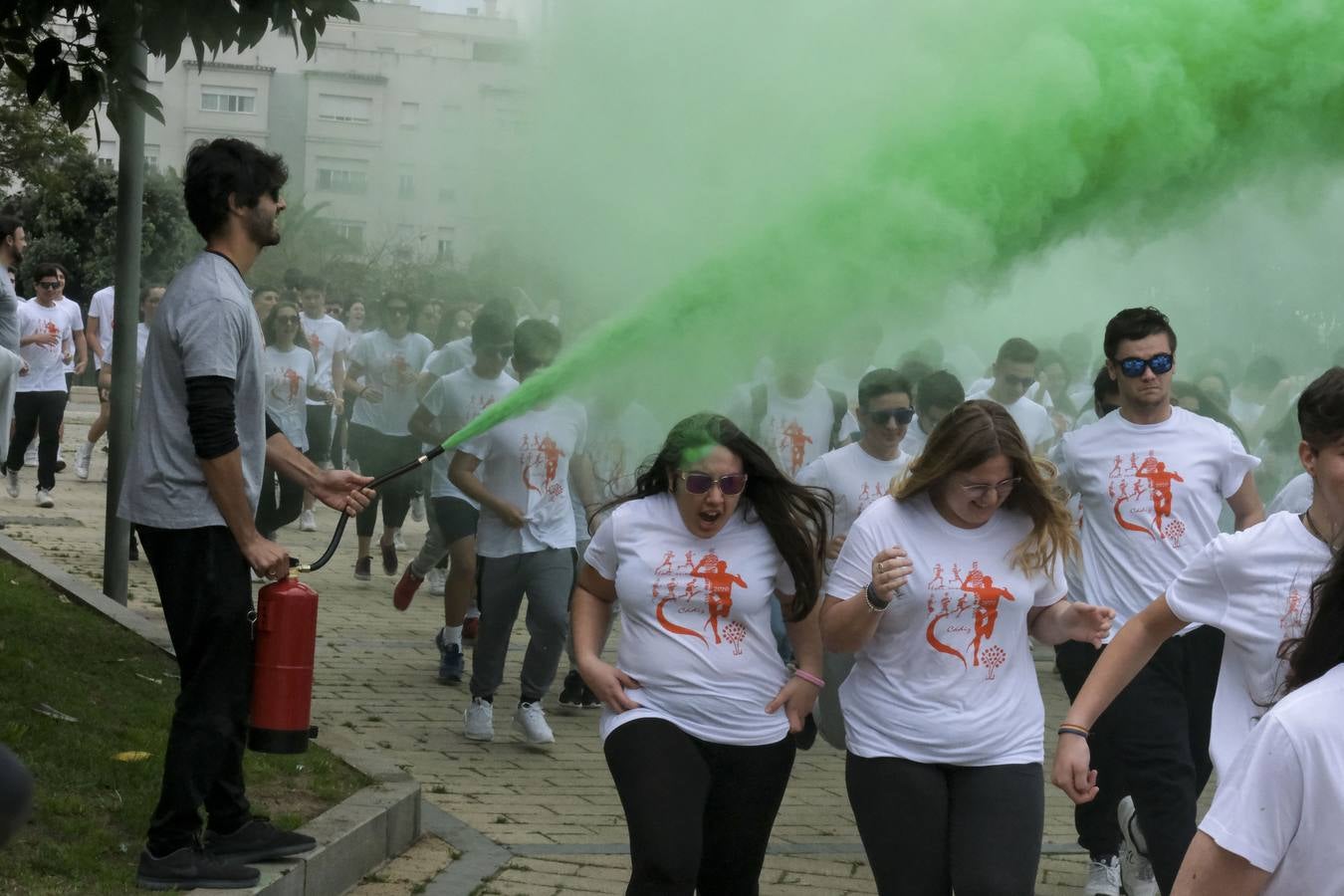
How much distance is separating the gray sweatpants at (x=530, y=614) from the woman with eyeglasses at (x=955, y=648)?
12.0ft

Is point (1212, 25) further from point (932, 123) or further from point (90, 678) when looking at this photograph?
point (90, 678)

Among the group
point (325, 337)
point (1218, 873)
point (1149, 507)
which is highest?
point (325, 337)

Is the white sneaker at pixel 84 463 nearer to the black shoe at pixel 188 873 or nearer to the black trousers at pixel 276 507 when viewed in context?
the black trousers at pixel 276 507

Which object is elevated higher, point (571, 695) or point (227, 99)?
point (227, 99)

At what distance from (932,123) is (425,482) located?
31.2ft

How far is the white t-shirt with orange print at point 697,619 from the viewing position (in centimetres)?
459

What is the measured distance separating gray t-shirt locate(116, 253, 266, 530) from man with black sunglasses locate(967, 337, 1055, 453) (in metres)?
4.23

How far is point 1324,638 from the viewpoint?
2.51 metres

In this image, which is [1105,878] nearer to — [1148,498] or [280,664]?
[1148,498]

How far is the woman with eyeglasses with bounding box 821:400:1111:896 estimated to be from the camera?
14.1 feet

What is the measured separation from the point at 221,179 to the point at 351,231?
2226 millimetres

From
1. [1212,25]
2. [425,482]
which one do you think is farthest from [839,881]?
[425,482]

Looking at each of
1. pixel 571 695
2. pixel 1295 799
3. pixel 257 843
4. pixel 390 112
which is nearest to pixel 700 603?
pixel 257 843

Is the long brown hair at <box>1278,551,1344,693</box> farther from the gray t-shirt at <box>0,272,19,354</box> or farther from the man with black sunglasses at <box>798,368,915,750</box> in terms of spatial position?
the gray t-shirt at <box>0,272,19,354</box>
